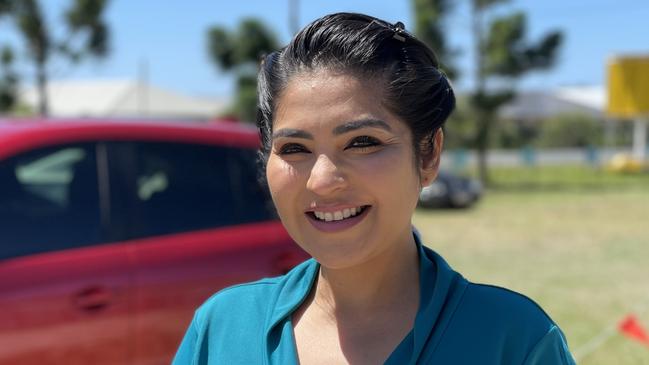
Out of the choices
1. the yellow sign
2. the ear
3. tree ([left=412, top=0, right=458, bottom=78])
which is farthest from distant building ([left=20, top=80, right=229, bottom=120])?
the ear

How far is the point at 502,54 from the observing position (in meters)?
25.2

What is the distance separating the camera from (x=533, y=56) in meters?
25.8

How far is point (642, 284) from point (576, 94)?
70834 millimetres

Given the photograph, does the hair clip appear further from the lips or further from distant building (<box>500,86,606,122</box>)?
distant building (<box>500,86,606,122</box>)

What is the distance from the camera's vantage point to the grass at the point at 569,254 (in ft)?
21.8

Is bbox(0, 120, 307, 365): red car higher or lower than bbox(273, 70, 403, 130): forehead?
lower

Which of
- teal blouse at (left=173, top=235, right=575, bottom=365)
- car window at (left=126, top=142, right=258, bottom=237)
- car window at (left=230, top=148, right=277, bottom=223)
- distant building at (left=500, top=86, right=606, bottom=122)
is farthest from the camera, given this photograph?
distant building at (left=500, top=86, right=606, bottom=122)

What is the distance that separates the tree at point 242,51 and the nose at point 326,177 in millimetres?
28486

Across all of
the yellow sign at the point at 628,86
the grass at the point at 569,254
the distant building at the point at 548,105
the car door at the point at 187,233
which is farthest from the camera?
the distant building at the point at 548,105

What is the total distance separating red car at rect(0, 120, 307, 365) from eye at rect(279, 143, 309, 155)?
1.86 meters

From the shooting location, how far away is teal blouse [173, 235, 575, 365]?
129cm

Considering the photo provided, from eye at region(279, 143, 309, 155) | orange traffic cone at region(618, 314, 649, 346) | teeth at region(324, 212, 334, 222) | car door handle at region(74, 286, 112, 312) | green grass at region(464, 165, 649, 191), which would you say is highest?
eye at region(279, 143, 309, 155)

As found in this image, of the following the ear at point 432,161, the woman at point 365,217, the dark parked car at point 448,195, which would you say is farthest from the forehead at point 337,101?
the dark parked car at point 448,195

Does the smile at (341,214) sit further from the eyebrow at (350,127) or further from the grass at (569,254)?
the grass at (569,254)
